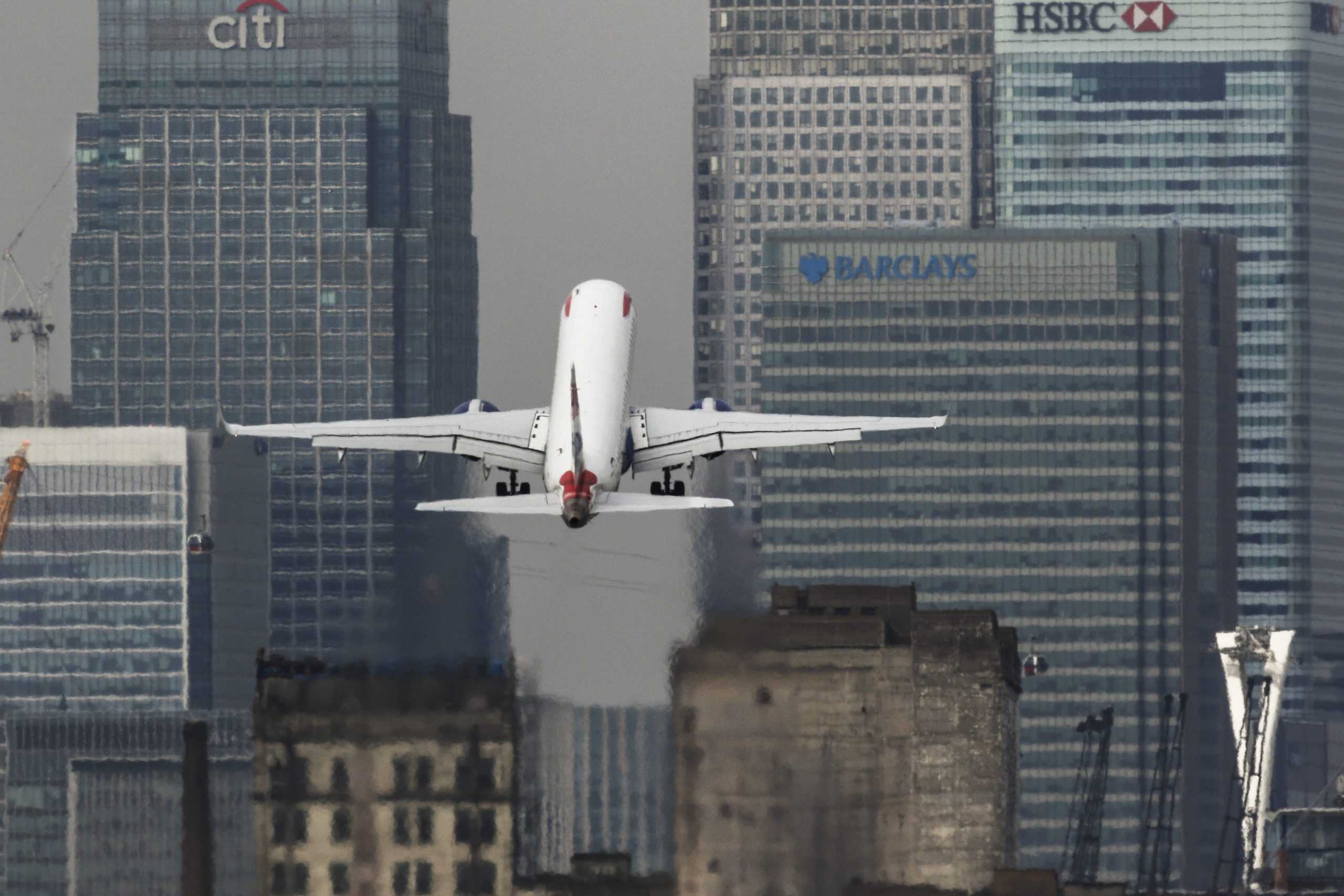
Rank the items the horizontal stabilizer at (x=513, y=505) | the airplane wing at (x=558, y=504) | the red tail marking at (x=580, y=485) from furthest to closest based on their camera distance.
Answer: the red tail marking at (x=580, y=485) → the horizontal stabilizer at (x=513, y=505) → the airplane wing at (x=558, y=504)

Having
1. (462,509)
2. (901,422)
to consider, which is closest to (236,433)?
(462,509)

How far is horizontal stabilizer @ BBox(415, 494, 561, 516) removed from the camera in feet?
615

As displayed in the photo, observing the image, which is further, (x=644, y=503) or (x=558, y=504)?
(x=644, y=503)

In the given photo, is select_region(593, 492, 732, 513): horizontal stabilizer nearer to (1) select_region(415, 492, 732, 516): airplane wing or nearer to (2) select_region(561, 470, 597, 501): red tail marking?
(1) select_region(415, 492, 732, 516): airplane wing

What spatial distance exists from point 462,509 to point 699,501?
11423 mm

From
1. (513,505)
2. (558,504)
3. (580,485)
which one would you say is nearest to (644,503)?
(580,485)

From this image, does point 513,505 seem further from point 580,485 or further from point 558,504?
point 580,485

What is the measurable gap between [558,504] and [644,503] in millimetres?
4257

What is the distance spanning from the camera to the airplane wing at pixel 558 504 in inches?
7323

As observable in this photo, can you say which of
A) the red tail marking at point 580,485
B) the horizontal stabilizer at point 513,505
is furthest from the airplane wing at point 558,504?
the red tail marking at point 580,485

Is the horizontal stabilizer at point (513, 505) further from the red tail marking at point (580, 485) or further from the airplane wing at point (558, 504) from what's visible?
the red tail marking at point (580, 485)

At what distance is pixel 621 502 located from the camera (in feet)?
640

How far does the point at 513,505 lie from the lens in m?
192

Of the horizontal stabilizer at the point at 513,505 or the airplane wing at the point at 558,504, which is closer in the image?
the airplane wing at the point at 558,504
